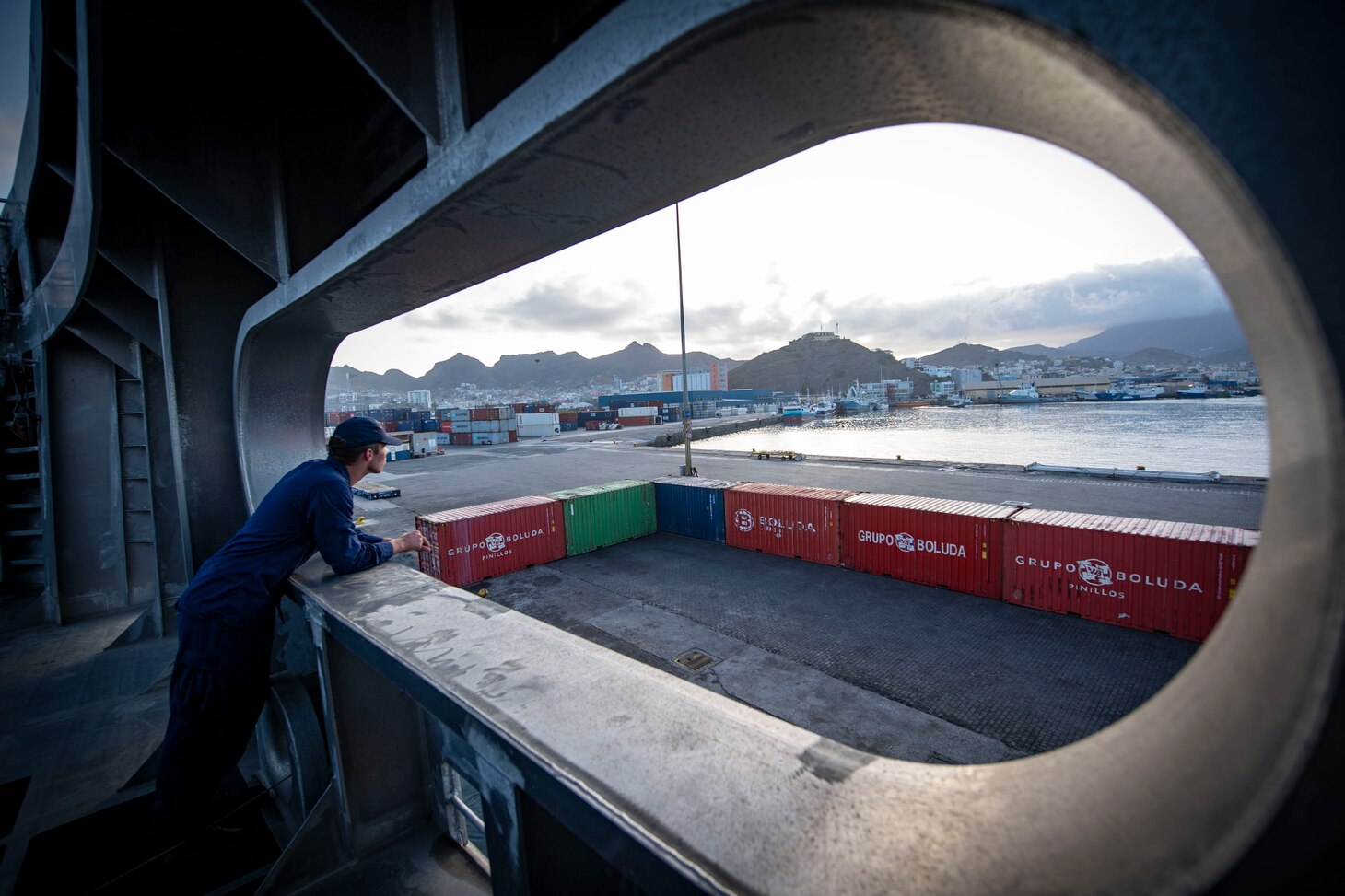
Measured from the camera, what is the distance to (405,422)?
8981 centimetres

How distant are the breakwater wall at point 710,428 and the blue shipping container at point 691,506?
36694 millimetres

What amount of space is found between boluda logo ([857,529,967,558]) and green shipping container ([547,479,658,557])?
9.06 meters

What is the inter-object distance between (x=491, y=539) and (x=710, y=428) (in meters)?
68.0

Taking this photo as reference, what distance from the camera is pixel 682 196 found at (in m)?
2.99

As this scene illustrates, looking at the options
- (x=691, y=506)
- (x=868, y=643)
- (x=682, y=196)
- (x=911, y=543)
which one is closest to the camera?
(x=682, y=196)

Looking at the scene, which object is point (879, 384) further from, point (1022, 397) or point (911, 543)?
point (911, 543)

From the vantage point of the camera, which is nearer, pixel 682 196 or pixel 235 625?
pixel 682 196

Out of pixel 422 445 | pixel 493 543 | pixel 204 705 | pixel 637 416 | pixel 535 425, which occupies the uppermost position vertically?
pixel 637 416

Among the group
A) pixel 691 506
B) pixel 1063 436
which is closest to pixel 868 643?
pixel 691 506

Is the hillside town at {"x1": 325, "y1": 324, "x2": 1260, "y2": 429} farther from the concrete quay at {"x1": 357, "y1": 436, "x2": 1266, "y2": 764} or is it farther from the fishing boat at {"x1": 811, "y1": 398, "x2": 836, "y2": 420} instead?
the concrete quay at {"x1": 357, "y1": 436, "x2": 1266, "y2": 764}

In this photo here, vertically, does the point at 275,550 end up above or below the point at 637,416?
below

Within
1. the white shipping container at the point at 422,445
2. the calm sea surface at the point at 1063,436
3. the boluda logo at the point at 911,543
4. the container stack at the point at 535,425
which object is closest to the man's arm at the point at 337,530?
the boluda logo at the point at 911,543

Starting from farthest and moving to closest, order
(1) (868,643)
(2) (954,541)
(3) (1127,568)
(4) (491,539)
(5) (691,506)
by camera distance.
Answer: (5) (691,506)
(4) (491,539)
(2) (954,541)
(3) (1127,568)
(1) (868,643)

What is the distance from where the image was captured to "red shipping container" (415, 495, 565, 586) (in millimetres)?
16688
